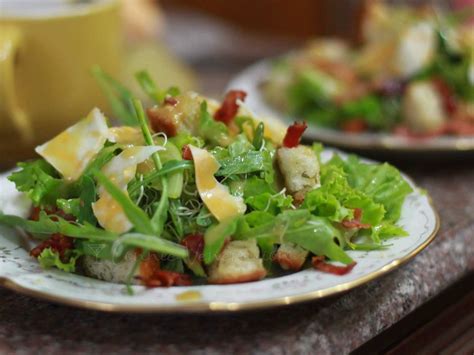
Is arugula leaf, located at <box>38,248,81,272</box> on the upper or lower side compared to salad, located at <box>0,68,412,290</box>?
lower

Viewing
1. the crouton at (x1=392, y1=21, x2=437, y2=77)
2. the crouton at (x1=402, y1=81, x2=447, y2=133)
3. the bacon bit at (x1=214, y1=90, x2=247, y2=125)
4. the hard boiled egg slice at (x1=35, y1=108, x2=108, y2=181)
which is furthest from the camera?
the crouton at (x1=392, y1=21, x2=437, y2=77)

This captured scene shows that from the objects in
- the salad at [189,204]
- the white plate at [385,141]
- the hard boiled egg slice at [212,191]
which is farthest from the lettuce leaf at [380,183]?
the white plate at [385,141]

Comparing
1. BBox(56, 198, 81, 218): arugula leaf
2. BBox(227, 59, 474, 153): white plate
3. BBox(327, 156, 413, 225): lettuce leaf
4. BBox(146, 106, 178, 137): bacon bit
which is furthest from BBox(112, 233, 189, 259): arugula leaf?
BBox(227, 59, 474, 153): white plate

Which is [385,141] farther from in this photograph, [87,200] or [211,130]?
[87,200]

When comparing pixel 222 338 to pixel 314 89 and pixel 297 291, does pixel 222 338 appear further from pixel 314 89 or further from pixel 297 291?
pixel 314 89

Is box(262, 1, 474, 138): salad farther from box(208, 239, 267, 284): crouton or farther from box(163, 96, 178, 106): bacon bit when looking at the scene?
box(208, 239, 267, 284): crouton

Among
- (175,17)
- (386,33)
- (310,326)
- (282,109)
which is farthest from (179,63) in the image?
(310,326)
